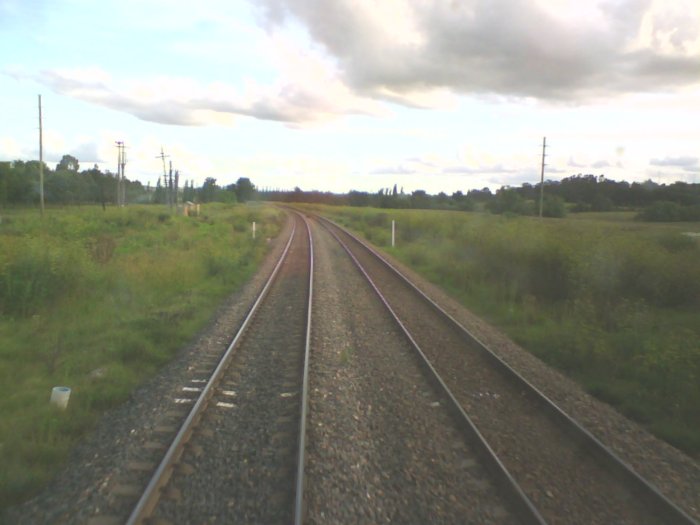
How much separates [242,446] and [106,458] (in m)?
1.40

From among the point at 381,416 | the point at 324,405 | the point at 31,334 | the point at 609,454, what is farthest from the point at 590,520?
the point at 31,334

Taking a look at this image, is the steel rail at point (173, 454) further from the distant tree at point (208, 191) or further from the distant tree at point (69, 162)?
the distant tree at point (208, 191)

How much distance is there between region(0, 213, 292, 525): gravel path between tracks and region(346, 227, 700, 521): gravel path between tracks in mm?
5253

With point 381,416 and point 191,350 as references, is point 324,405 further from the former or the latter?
point 191,350

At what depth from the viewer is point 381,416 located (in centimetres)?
795

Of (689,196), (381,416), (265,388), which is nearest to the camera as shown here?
(381,416)

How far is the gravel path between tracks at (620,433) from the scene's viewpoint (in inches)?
251

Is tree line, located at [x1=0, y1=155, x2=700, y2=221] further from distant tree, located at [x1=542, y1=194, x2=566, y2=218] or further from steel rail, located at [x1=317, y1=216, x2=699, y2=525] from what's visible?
steel rail, located at [x1=317, y1=216, x2=699, y2=525]

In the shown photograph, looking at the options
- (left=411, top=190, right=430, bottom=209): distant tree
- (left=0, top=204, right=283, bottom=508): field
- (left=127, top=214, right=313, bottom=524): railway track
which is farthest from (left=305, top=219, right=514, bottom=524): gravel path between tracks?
(left=411, top=190, right=430, bottom=209): distant tree

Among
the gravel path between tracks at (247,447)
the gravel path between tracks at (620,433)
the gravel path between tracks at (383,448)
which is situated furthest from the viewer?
the gravel path between tracks at (620,433)

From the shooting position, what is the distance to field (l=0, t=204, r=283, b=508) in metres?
7.05

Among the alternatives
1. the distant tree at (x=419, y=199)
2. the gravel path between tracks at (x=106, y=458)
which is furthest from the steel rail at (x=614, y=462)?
the distant tree at (x=419, y=199)

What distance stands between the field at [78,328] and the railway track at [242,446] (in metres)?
1.28

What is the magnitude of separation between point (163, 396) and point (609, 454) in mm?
5602
